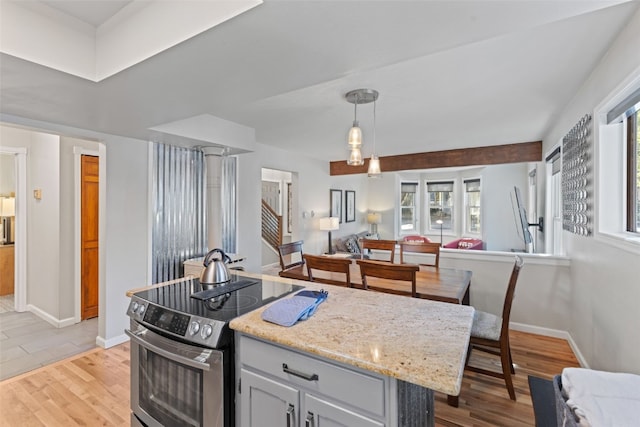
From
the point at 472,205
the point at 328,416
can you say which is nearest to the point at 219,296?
the point at 328,416

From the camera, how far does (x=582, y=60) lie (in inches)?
83.8

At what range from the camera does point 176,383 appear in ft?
4.94

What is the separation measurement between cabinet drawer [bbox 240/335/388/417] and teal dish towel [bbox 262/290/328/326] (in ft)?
0.36

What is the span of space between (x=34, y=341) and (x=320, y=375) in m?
3.77

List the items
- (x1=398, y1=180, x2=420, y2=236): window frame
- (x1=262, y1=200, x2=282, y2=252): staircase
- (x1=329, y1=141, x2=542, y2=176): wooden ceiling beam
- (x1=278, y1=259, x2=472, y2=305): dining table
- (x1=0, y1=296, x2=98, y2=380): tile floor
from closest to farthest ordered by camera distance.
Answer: (x1=278, y1=259, x2=472, y2=305): dining table
(x1=0, y1=296, x2=98, y2=380): tile floor
(x1=329, y1=141, x2=542, y2=176): wooden ceiling beam
(x1=262, y1=200, x2=282, y2=252): staircase
(x1=398, y1=180, x2=420, y2=236): window frame

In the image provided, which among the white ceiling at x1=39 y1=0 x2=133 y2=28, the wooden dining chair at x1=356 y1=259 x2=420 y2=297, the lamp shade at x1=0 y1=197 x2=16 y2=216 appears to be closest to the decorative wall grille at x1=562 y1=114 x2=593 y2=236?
the wooden dining chair at x1=356 y1=259 x2=420 y2=297

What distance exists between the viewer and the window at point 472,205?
760 centimetres

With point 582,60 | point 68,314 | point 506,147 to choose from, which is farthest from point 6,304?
point 506,147

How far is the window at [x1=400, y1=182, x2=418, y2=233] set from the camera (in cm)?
862

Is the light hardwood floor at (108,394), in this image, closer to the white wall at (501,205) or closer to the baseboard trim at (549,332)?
the baseboard trim at (549,332)

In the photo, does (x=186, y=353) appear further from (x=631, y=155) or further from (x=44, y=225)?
(x=44, y=225)

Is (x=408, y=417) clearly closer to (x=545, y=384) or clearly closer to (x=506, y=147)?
(x=545, y=384)

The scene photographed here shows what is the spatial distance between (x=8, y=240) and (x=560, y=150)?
25.5ft

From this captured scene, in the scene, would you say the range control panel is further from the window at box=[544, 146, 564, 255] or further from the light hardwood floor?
the window at box=[544, 146, 564, 255]
